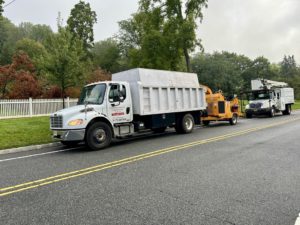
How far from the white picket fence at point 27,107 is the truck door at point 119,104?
451 inches

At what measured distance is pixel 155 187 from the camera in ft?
16.0

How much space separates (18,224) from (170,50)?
19554 mm

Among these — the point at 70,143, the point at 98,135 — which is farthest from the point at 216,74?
the point at 98,135

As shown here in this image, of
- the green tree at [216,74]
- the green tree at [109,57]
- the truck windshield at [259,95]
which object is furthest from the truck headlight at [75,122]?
the green tree at [216,74]

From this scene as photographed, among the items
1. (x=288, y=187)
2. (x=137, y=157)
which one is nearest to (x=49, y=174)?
(x=137, y=157)

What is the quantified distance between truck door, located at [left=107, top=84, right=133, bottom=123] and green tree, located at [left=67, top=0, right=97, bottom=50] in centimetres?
4025

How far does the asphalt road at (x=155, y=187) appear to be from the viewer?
3.68 meters

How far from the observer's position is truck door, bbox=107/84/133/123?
1004cm

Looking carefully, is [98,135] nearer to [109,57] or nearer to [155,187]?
[155,187]

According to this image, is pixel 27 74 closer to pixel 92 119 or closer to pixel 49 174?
pixel 92 119

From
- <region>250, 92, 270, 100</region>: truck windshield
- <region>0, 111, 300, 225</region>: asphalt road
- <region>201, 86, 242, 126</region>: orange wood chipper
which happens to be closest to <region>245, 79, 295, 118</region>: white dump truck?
<region>250, 92, 270, 100</region>: truck windshield

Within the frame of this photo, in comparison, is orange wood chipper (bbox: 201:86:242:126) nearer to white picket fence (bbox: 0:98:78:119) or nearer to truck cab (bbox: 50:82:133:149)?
truck cab (bbox: 50:82:133:149)

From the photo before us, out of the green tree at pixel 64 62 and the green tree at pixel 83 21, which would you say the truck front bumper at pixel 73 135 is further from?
the green tree at pixel 83 21

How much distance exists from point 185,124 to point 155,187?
8.41 m
